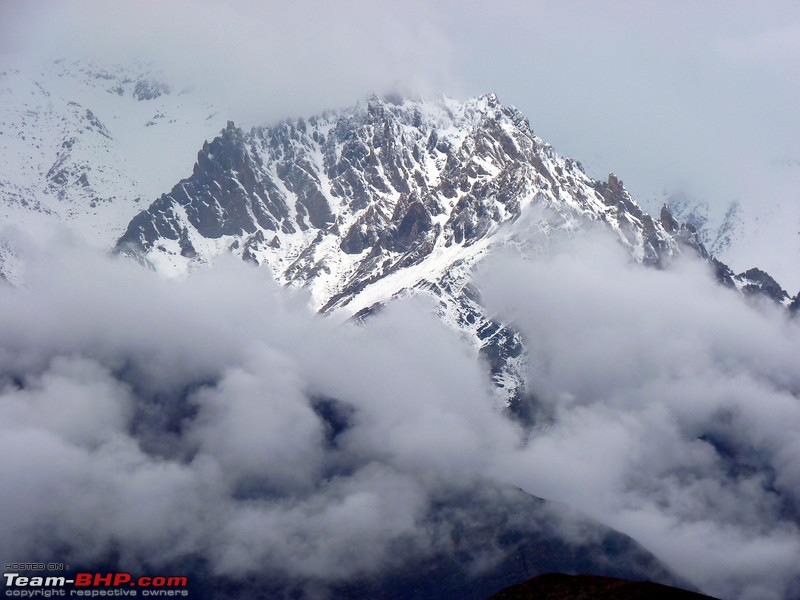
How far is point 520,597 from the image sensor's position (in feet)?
393

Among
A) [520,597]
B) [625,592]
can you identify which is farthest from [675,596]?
[520,597]

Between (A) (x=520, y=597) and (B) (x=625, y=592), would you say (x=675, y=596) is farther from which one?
(A) (x=520, y=597)

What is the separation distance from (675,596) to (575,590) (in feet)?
32.4

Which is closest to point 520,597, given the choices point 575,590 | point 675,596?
point 575,590

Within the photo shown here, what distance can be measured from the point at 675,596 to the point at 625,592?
4.70 metres

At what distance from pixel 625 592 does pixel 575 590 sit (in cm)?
522

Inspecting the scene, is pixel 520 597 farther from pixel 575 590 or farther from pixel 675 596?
pixel 675 596

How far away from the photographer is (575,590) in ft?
390

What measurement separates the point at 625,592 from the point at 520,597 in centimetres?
1039

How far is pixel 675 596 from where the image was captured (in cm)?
11381

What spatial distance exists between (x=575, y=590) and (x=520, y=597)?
539 centimetres
